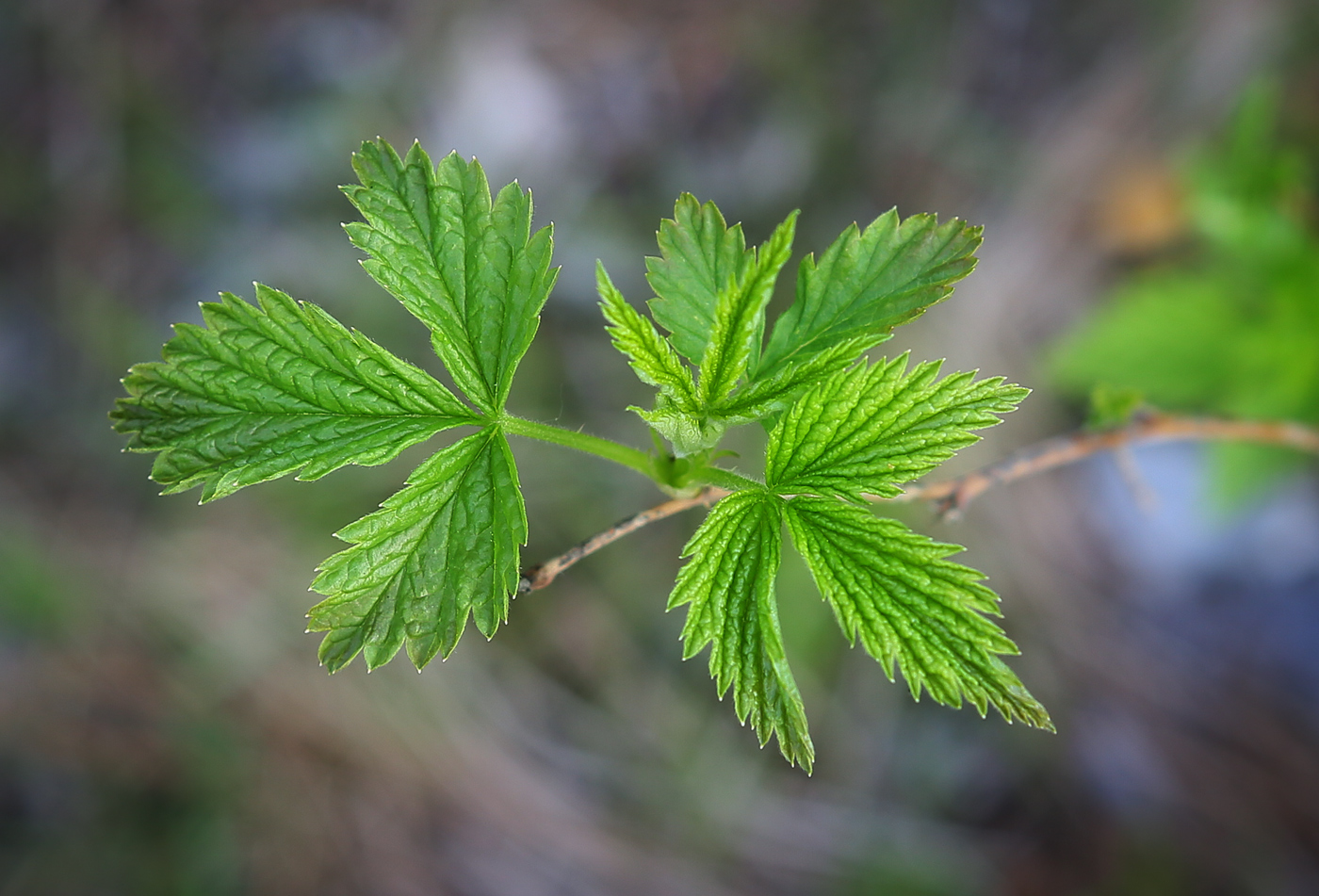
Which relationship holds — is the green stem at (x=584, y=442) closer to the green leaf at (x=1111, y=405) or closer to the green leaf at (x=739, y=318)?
the green leaf at (x=739, y=318)

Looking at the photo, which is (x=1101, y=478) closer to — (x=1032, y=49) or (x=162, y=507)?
(x=1032, y=49)

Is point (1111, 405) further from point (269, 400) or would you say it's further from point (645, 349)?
point (269, 400)

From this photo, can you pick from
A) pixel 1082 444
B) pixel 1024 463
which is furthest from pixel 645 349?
pixel 1082 444

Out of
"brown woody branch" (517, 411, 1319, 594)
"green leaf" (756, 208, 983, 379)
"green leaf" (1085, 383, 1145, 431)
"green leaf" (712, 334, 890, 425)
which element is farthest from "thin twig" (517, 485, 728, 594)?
"green leaf" (1085, 383, 1145, 431)

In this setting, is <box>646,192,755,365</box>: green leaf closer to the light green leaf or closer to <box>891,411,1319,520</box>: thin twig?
the light green leaf

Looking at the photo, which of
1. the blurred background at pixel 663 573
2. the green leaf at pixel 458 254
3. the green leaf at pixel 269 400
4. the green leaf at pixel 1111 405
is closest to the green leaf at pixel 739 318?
the green leaf at pixel 458 254

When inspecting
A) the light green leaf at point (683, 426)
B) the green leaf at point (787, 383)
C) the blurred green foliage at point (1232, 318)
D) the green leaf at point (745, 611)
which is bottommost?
the green leaf at point (745, 611)
